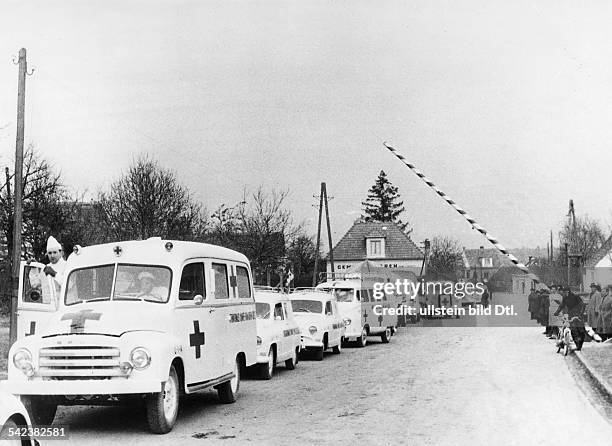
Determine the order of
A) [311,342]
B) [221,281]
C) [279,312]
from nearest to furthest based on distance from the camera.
Result: 1. [221,281]
2. [279,312]
3. [311,342]

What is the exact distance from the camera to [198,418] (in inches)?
425

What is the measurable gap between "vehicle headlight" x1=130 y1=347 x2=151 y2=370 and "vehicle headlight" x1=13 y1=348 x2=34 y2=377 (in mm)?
1085

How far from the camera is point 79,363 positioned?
30.1 feet

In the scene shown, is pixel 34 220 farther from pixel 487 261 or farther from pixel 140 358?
pixel 487 261

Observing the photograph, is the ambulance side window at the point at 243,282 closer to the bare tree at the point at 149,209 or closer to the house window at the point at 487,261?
the bare tree at the point at 149,209

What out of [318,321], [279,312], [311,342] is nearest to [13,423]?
[279,312]

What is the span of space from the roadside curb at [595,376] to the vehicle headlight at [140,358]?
7.13 meters

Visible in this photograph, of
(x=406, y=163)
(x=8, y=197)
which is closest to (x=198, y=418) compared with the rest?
(x=406, y=163)

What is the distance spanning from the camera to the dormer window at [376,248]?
276ft

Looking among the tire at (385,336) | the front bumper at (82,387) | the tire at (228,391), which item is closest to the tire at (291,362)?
the tire at (228,391)

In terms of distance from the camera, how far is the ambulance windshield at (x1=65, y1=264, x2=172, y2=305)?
10.5m

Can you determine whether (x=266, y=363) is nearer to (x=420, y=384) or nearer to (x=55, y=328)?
(x=420, y=384)

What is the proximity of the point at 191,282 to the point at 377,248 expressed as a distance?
7391cm

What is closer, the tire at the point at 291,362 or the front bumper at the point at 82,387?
the front bumper at the point at 82,387
